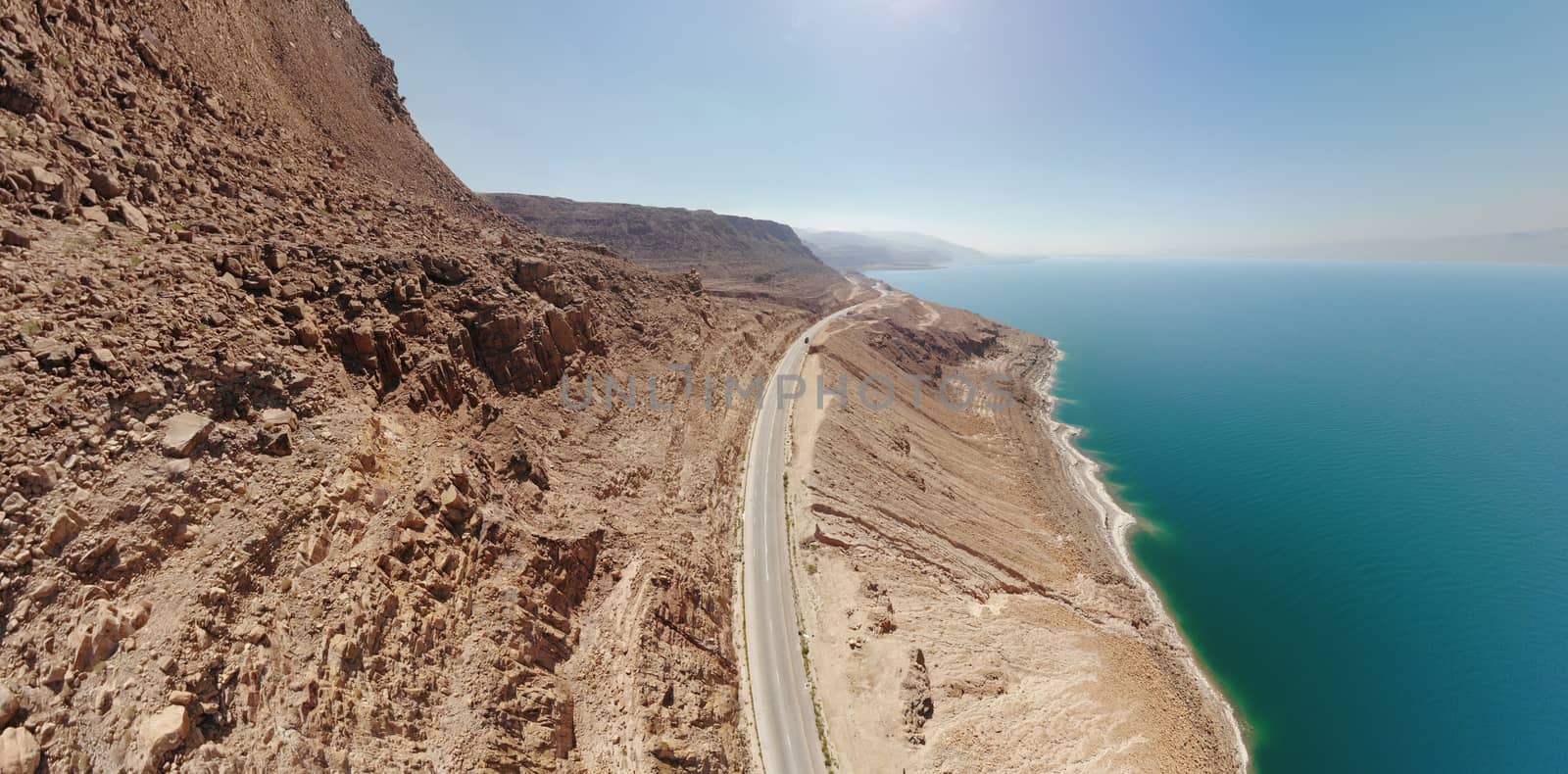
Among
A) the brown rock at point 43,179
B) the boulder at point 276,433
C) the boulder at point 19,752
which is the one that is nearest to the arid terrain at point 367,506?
the boulder at point 19,752

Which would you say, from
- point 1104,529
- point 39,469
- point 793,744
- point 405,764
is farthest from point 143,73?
point 1104,529

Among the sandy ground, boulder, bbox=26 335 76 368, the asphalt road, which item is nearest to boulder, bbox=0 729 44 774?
boulder, bbox=26 335 76 368

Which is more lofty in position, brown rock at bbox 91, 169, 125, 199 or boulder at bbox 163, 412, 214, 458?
brown rock at bbox 91, 169, 125, 199

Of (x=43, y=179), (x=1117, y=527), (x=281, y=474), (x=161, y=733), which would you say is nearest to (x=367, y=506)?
(x=281, y=474)

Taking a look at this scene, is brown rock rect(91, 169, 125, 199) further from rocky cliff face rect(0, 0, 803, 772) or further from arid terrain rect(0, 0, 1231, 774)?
arid terrain rect(0, 0, 1231, 774)

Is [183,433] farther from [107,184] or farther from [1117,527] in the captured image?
[1117,527]

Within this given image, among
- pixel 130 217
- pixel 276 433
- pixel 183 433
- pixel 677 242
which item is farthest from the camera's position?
pixel 677 242
